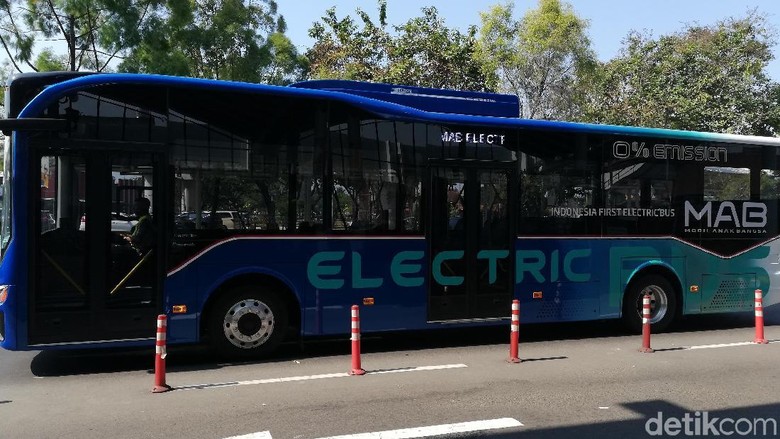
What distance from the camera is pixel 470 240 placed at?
28.1ft

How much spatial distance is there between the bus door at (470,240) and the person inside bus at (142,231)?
348cm

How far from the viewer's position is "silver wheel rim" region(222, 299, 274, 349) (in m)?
7.48

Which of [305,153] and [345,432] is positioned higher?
[305,153]

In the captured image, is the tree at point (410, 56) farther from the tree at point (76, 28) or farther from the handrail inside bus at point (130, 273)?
the handrail inside bus at point (130, 273)

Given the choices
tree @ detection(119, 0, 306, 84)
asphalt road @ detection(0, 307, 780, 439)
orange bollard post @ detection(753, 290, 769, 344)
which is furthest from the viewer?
tree @ detection(119, 0, 306, 84)

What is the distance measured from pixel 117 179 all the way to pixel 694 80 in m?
23.2

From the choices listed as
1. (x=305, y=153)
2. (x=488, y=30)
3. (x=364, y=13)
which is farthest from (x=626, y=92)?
(x=305, y=153)

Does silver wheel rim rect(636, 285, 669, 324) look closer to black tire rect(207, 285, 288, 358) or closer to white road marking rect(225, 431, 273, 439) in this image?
black tire rect(207, 285, 288, 358)

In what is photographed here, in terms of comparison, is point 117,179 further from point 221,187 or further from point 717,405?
point 717,405

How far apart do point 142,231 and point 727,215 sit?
876 centimetres

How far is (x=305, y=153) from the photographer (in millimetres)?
7656

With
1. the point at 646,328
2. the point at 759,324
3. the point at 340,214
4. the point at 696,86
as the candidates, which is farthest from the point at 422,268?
the point at 696,86

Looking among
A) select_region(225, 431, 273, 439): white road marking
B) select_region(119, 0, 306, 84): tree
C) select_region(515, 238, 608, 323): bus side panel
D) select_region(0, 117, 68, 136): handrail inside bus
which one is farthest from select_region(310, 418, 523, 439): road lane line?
select_region(119, 0, 306, 84): tree

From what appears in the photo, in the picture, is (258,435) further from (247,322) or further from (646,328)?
(646,328)
